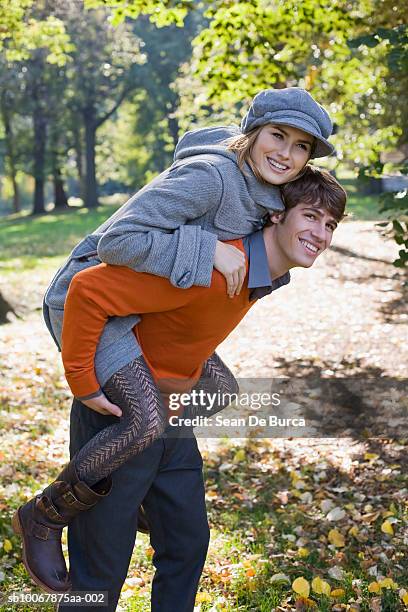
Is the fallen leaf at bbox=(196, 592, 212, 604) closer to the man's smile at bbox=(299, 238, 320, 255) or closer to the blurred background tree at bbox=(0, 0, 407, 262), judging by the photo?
the man's smile at bbox=(299, 238, 320, 255)

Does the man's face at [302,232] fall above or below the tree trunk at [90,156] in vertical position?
above

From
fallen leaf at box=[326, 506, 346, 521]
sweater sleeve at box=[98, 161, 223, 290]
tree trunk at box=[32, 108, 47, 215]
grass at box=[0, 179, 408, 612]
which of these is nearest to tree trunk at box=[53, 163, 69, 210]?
tree trunk at box=[32, 108, 47, 215]

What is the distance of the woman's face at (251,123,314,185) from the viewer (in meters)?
2.76

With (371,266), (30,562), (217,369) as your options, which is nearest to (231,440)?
(217,369)

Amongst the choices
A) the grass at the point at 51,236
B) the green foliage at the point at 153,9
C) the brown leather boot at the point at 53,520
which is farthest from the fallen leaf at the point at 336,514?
the grass at the point at 51,236

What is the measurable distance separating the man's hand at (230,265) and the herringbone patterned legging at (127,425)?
17.4 inches

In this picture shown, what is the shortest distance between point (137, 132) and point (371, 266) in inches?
1226

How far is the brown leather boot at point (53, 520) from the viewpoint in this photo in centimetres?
285

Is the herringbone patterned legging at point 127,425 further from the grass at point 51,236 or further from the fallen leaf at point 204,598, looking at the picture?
the grass at point 51,236

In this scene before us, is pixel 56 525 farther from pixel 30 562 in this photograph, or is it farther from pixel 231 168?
pixel 231 168

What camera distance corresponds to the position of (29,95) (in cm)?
3631

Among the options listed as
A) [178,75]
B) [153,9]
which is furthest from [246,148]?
[178,75]

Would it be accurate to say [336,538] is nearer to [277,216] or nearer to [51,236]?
[277,216]

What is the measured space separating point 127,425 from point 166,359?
0.93 feet
